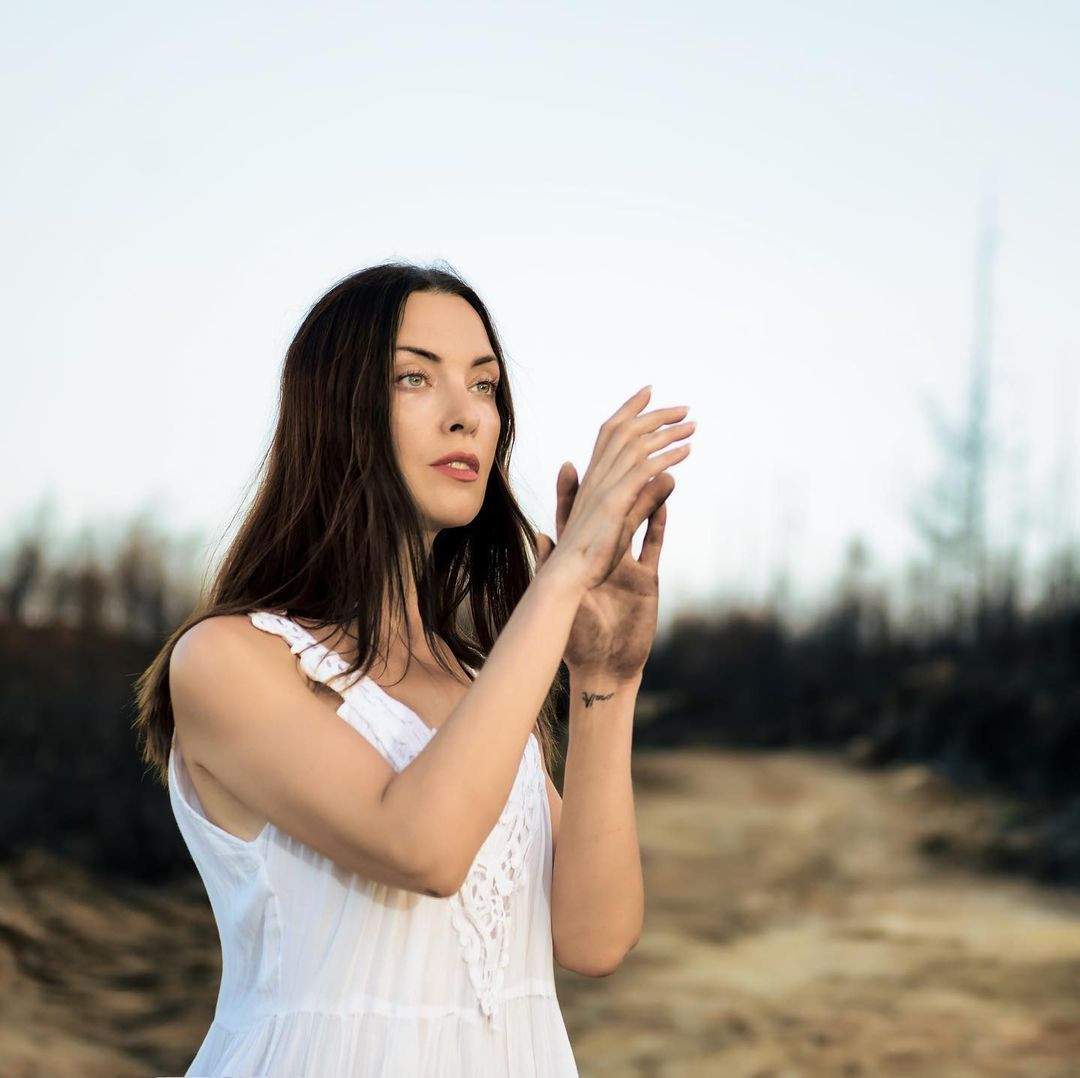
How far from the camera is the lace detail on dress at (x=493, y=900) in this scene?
4.95 ft

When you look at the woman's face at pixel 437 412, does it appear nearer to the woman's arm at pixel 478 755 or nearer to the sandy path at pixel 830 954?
the woman's arm at pixel 478 755

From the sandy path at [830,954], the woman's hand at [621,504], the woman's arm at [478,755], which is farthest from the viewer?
the sandy path at [830,954]

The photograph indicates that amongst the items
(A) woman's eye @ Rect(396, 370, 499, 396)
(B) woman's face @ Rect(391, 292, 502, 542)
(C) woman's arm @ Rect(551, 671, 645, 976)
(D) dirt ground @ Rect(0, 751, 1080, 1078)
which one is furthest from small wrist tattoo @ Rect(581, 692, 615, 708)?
(D) dirt ground @ Rect(0, 751, 1080, 1078)

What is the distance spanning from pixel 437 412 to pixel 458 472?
8cm

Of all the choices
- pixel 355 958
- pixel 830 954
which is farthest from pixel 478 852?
pixel 830 954

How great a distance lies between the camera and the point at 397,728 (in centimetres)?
154

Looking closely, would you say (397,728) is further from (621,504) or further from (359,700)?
(621,504)

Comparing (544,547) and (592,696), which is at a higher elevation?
(544,547)

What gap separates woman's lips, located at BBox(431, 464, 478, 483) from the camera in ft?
5.46

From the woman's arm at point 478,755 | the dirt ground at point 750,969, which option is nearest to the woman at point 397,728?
the woman's arm at point 478,755

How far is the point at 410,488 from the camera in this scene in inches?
65.2

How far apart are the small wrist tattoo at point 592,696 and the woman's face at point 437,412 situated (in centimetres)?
26

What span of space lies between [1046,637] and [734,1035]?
8.64 metres

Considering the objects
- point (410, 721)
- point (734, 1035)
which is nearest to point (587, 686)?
point (410, 721)
